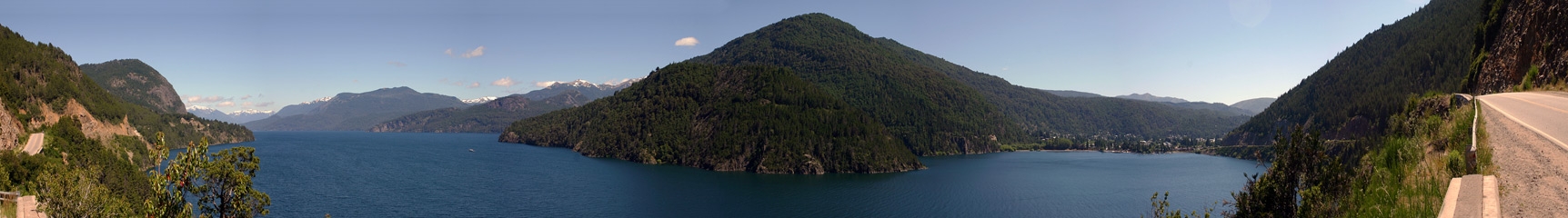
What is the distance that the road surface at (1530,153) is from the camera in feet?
42.1

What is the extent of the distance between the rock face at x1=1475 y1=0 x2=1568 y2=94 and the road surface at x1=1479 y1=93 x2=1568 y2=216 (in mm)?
8882

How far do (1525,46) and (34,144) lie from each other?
150 m

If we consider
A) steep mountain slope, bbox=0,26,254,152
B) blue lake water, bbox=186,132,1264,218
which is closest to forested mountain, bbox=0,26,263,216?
steep mountain slope, bbox=0,26,254,152

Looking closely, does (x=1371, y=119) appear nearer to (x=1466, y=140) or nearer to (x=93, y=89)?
(x=1466, y=140)

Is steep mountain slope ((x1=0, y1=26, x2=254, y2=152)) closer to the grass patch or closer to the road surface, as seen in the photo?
the grass patch

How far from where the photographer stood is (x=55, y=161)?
86375 mm

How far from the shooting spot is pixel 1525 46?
117 feet

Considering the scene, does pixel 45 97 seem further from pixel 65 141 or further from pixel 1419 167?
pixel 1419 167

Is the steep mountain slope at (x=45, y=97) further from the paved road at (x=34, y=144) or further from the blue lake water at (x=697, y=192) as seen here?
the blue lake water at (x=697, y=192)

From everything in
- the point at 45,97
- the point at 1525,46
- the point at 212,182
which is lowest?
the point at 212,182

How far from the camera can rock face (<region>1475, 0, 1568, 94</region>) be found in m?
31.8

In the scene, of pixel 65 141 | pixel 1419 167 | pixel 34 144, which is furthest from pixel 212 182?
pixel 65 141

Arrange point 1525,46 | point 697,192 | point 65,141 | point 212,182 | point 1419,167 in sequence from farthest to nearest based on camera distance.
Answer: point 697,192 → point 65,141 → point 1525,46 → point 212,182 → point 1419,167

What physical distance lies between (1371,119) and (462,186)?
23568 cm
